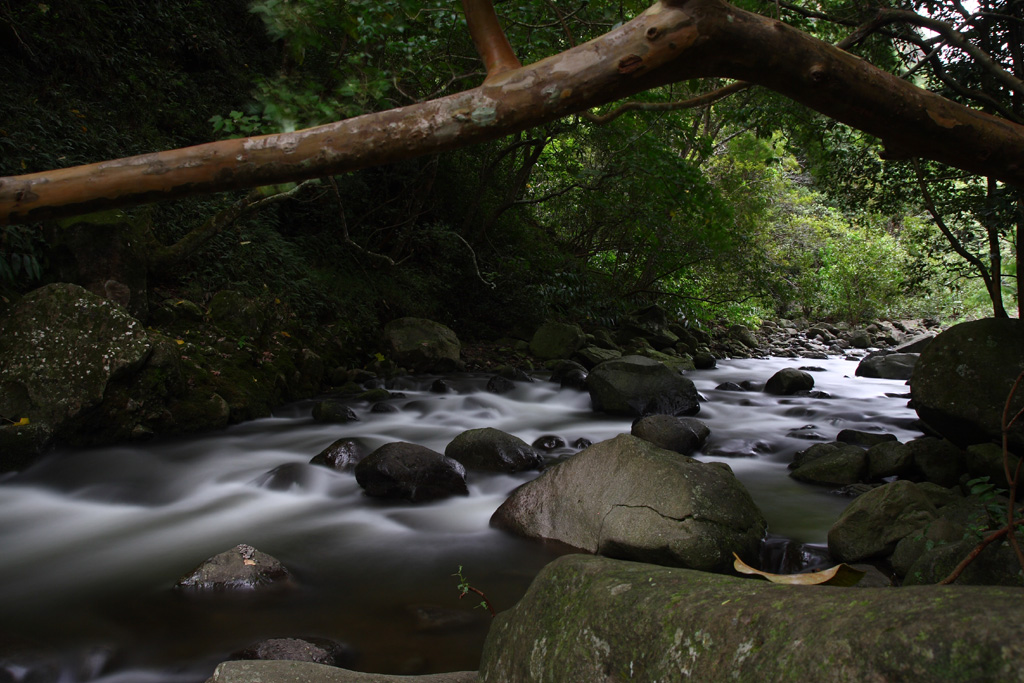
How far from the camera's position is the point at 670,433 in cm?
643

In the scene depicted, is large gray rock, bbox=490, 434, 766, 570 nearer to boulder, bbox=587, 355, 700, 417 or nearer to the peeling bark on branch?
the peeling bark on branch

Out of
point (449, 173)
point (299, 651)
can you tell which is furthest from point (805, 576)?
point (449, 173)

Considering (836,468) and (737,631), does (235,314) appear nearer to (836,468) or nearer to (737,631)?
(836,468)

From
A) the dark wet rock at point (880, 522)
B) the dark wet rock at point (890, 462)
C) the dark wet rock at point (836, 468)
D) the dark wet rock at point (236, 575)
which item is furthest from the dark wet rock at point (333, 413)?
the dark wet rock at point (890, 462)

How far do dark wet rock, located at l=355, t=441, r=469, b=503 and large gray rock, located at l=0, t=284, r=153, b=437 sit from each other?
2.67m

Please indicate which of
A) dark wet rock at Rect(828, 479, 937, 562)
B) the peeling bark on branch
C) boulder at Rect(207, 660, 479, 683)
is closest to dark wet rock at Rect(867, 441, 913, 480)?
dark wet rock at Rect(828, 479, 937, 562)

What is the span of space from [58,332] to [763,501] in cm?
635

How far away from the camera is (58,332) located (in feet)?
18.7

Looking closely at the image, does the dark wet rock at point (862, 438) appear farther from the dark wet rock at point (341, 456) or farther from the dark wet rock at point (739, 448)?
the dark wet rock at point (341, 456)

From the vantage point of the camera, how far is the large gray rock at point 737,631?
1.23m

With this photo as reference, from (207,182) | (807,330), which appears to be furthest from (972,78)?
(807,330)

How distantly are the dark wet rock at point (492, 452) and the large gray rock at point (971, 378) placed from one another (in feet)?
11.7

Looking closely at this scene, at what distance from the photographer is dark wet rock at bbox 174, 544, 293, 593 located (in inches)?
140

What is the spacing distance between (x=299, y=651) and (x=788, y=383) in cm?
911
